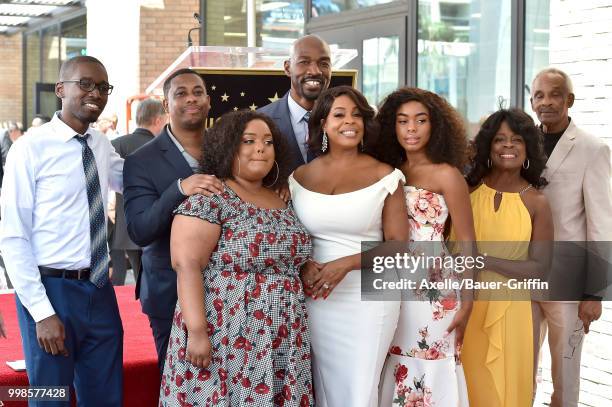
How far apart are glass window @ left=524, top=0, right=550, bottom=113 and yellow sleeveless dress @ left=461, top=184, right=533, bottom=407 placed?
9.13 ft

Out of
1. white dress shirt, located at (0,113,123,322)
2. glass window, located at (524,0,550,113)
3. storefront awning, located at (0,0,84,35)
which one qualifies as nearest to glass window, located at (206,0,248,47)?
glass window, located at (524,0,550,113)

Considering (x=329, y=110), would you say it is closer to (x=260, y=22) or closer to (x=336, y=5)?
(x=336, y=5)

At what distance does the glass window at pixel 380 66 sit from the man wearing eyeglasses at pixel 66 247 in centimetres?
531

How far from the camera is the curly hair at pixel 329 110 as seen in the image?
3998 millimetres

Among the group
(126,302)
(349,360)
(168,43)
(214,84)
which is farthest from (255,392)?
(168,43)

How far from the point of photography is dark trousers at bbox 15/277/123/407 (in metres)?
3.64

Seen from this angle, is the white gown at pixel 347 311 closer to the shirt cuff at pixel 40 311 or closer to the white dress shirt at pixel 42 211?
the white dress shirt at pixel 42 211

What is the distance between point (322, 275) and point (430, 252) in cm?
52

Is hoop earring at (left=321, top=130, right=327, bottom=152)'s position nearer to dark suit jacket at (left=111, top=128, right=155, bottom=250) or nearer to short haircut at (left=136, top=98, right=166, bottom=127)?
dark suit jacket at (left=111, top=128, right=155, bottom=250)

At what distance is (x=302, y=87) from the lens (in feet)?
15.3

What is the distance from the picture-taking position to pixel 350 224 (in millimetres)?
3852

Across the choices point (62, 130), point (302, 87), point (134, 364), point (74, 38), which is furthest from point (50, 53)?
point (62, 130)

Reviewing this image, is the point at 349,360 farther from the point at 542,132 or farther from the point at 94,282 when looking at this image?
the point at 542,132

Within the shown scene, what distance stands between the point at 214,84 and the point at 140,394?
2093 millimetres
